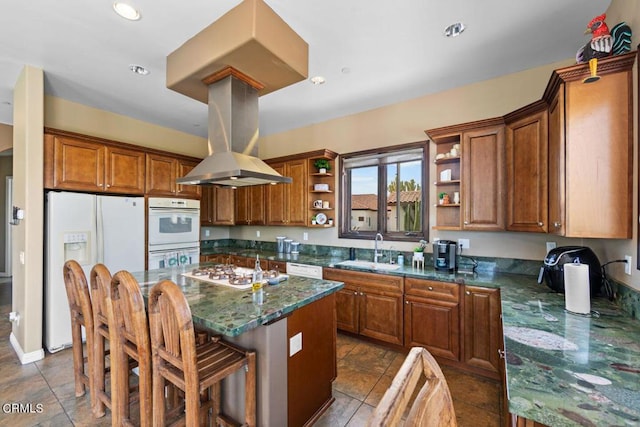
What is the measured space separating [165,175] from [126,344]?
9.14ft

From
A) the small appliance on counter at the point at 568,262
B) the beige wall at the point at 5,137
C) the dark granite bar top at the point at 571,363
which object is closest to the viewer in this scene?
the dark granite bar top at the point at 571,363

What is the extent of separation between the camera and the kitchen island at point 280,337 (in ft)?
4.92

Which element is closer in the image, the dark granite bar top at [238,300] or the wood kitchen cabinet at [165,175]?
the dark granite bar top at [238,300]

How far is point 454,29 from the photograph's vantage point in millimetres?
2092

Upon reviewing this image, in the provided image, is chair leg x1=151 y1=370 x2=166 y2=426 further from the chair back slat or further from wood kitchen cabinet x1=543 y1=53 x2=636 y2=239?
wood kitchen cabinet x1=543 y1=53 x2=636 y2=239

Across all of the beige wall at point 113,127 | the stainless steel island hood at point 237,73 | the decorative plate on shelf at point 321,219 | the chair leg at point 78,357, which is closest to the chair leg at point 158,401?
the chair leg at point 78,357

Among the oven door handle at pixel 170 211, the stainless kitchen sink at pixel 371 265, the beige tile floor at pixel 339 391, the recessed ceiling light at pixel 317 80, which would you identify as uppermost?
the recessed ceiling light at pixel 317 80

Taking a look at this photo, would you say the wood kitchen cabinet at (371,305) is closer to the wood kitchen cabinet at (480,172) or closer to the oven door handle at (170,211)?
the wood kitchen cabinet at (480,172)

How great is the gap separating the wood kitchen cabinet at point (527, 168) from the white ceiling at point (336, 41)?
24.2 inches

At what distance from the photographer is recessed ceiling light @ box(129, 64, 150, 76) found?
2.63 meters

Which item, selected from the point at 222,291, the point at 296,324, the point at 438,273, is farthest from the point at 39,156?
the point at 438,273

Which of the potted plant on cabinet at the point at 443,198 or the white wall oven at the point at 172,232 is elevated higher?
the potted plant on cabinet at the point at 443,198

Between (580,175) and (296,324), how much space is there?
6.70 ft

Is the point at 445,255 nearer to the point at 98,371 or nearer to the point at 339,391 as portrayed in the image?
the point at 339,391
